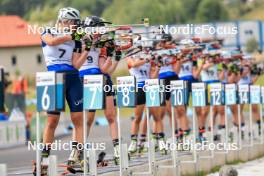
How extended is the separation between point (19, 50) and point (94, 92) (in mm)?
103563

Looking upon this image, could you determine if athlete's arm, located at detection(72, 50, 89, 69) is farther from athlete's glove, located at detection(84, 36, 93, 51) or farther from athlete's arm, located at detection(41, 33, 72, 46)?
athlete's arm, located at detection(41, 33, 72, 46)

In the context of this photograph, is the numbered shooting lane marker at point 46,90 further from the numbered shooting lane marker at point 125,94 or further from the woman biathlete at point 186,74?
the woman biathlete at point 186,74

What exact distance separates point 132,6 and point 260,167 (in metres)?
116

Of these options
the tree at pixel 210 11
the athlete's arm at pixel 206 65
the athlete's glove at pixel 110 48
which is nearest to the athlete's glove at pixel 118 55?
the athlete's glove at pixel 110 48

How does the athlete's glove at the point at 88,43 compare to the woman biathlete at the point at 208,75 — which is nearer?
the athlete's glove at the point at 88,43

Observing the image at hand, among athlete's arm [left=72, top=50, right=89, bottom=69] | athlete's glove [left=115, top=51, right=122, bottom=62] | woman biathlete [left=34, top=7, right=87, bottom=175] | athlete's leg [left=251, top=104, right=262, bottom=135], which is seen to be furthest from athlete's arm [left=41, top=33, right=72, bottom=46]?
athlete's leg [left=251, top=104, right=262, bottom=135]

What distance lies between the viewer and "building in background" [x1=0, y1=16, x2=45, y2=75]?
11250 cm

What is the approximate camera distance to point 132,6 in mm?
134000

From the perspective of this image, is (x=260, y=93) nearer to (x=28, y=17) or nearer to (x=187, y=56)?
(x=187, y=56)

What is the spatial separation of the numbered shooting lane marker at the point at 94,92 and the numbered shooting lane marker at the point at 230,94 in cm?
819

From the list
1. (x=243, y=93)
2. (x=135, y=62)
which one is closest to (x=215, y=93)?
(x=243, y=93)

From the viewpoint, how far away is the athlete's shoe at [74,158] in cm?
1262

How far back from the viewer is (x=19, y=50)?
114m

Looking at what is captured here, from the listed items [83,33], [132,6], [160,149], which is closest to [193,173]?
[160,149]
